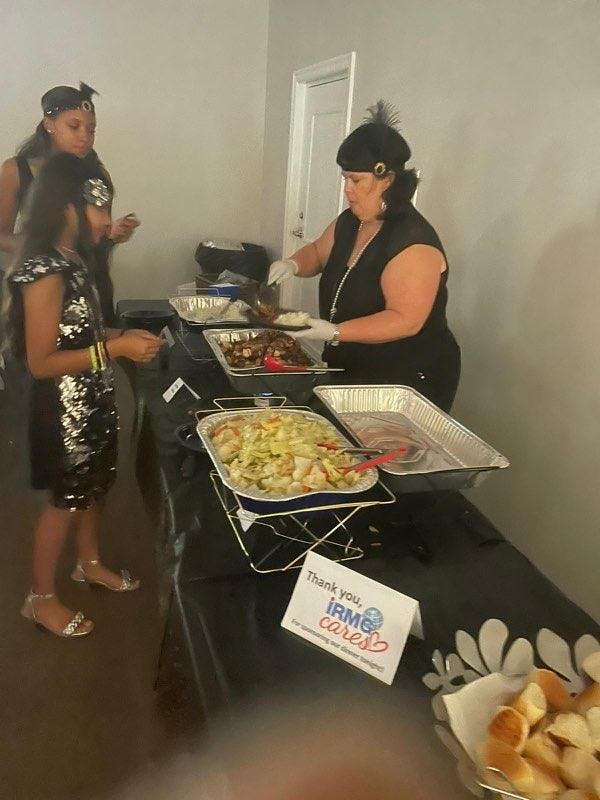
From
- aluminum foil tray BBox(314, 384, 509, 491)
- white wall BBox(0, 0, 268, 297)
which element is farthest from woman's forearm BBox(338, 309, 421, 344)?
white wall BBox(0, 0, 268, 297)

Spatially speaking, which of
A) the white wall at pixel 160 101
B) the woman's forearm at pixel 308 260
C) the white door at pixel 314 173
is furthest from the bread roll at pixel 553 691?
the white door at pixel 314 173

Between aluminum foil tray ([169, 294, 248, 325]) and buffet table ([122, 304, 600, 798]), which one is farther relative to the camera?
aluminum foil tray ([169, 294, 248, 325])

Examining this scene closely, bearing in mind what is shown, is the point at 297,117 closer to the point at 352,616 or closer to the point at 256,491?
the point at 256,491

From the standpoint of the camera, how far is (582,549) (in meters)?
1.19

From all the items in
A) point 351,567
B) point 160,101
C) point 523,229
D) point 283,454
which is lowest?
Answer: point 351,567

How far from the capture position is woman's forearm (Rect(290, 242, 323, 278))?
1.40 m

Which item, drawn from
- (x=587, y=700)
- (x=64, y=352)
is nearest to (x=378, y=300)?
(x=64, y=352)

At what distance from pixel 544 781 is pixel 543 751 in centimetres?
2

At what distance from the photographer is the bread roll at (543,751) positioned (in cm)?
45

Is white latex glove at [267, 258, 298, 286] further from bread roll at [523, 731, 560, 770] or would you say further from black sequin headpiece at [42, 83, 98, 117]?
bread roll at [523, 731, 560, 770]

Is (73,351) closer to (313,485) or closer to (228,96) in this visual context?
(313,485)

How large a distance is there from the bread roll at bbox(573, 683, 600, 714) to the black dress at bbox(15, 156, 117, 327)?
86 centimetres

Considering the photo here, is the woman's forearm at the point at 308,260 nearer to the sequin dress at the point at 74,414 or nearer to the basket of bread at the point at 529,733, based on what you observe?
the sequin dress at the point at 74,414

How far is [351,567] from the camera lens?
72 centimetres
